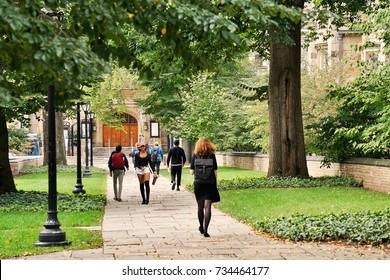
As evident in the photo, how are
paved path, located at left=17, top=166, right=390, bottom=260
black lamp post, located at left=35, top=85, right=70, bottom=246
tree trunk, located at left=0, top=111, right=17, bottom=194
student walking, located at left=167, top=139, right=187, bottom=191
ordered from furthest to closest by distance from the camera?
student walking, located at left=167, top=139, right=187, bottom=191
tree trunk, located at left=0, top=111, right=17, bottom=194
black lamp post, located at left=35, top=85, right=70, bottom=246
paved path, located at left=17, top=166, right=390, bottom=260

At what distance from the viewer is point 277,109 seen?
97.2 ft

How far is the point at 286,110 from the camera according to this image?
29500mm

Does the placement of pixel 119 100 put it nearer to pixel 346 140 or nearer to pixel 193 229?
pixel 346 140

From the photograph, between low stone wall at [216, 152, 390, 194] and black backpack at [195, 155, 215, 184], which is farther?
low stone wall at [216, 152, 390, 194]

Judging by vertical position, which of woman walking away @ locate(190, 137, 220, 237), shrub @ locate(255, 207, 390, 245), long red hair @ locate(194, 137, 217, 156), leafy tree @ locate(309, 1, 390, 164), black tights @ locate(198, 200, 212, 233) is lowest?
shrub @ locate(255, 207, 390, 245)

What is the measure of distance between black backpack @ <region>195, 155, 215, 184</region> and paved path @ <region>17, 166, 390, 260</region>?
0.95 metres

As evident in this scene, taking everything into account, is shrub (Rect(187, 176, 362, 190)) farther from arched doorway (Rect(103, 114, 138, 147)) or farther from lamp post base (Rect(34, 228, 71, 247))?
arched doorway (Rect(103, 114, 138, 147))

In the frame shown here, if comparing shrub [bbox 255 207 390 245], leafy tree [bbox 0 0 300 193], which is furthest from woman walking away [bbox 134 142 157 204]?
leafy tree [bbox 0 0 300 193]

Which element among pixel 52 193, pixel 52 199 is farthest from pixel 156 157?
pixel 52 193

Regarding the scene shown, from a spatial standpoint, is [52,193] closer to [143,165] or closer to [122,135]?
[143,165]

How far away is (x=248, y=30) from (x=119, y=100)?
45.8 metres

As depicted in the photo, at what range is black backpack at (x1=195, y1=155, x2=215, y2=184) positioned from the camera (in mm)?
14805

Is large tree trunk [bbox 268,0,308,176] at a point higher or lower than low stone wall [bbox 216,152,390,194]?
higher

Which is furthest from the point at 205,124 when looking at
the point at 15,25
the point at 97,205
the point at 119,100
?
the point at 15,25
